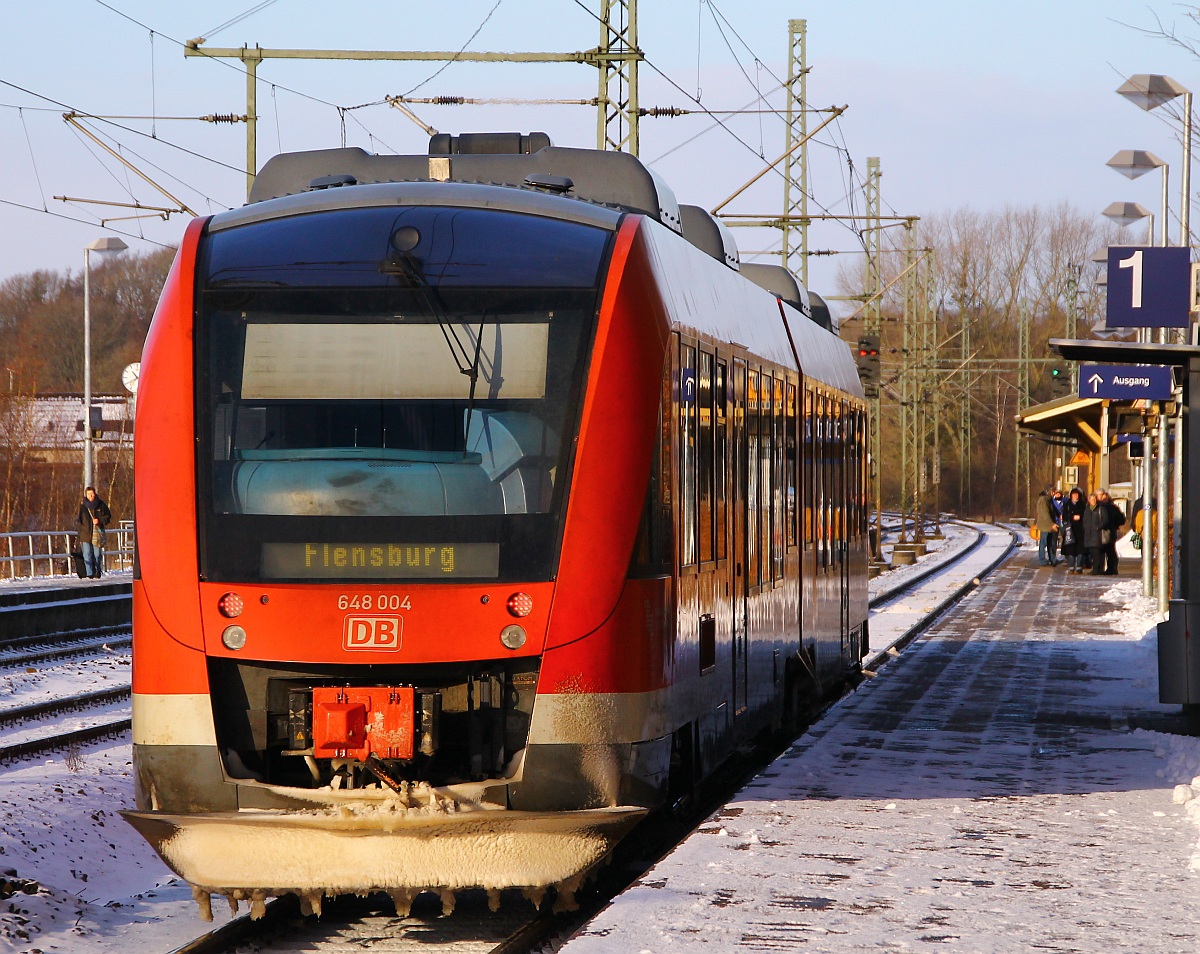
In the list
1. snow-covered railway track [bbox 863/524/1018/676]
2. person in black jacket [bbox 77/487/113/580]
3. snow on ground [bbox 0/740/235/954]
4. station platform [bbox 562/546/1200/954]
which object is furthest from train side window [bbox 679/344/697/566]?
person in black jacket [bbox 77/487/113/580]

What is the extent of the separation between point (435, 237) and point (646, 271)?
892 mm

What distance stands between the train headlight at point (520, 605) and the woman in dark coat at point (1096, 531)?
29.2m

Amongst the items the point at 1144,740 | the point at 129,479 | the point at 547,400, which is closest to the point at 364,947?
the point at 547,400

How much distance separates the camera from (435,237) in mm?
7480

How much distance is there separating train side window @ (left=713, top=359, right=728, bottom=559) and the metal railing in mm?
20204

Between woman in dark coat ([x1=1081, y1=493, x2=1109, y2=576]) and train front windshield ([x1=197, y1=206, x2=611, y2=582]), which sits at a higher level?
train front windshield ([x1=197, y1=206, x2=611, y2=582])

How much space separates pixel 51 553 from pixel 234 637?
2688cm

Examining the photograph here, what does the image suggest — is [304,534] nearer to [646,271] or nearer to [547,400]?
[547,400]

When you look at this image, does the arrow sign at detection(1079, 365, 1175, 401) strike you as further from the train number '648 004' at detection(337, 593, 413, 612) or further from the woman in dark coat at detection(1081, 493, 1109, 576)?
the woman in dark coat at detection(1081, 493, 1109, 576)

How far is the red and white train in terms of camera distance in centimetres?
688

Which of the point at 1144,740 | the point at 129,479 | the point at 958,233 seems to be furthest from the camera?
the point at 958,233

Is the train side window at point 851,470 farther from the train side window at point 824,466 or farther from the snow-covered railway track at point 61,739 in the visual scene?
the snow-covered railway track at point 61,739

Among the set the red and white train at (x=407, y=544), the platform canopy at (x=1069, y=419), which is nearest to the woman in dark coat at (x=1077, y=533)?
the platform canopy at (x=1069, y=419)

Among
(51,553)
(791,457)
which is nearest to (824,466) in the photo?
(791,457)
